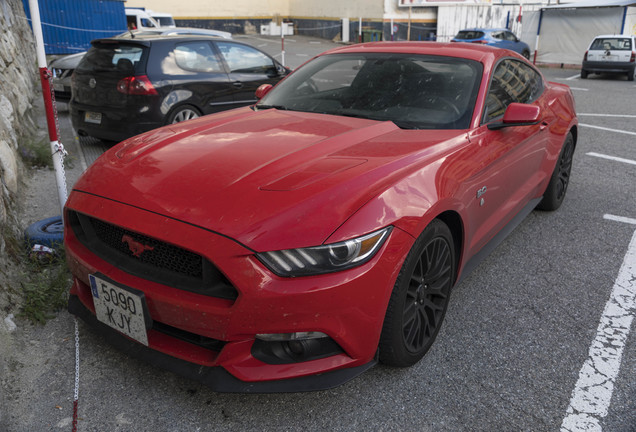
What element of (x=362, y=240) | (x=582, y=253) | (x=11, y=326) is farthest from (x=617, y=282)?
(x=11, y=326)

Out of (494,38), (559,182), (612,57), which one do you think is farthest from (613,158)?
(494,38)

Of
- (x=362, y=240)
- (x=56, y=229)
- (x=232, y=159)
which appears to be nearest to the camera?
(x=362, y=240)

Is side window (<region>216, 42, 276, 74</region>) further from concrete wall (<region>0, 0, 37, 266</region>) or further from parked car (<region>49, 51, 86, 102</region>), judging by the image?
parked car (<region>49, 51, 86, 102</region>)

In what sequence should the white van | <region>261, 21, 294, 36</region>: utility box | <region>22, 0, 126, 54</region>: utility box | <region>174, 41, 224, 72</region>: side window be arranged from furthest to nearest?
<region>261, 21, 294, 36</region>: utility box, the white van, <region>22, 0, 126, 54</region>: utility box, <region>174, 41, 224, 72</region>: side window

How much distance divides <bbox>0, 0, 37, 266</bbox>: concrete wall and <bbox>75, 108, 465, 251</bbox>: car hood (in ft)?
3.84

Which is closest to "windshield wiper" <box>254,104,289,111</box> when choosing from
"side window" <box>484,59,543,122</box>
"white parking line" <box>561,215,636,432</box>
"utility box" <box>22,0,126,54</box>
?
"side window" <box>484,59,543,122</box>

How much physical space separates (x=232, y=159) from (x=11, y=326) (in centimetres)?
146

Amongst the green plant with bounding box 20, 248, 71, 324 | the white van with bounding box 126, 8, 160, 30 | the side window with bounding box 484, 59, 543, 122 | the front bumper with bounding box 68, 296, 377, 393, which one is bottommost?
the green plant with bounding box 20, 248, 71, 324

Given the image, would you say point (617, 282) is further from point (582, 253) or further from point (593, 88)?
point (593, 88)

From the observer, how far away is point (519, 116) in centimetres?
318

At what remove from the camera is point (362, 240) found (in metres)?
2.15

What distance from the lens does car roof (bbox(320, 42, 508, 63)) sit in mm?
3600

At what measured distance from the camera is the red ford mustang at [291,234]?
81.9 inches

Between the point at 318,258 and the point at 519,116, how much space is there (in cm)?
178
